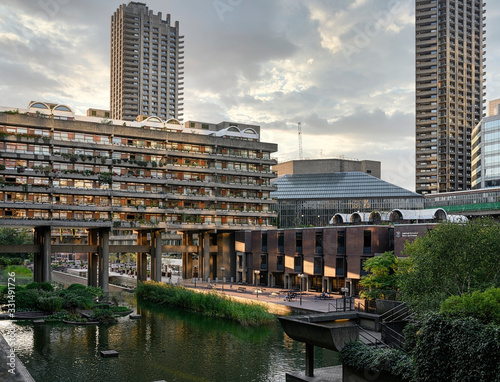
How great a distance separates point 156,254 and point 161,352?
5417 centimetres

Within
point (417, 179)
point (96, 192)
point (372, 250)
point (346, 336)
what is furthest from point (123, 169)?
Answer: point (417, 179)

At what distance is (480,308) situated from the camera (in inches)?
1056

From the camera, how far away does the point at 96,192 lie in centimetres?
9006

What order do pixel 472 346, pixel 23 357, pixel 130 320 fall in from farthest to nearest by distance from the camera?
pixel 130 320
pixel 23 357
pixel 472 346

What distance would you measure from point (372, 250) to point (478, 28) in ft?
526

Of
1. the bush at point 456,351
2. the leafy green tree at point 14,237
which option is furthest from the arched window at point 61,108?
the bush at point 456,351

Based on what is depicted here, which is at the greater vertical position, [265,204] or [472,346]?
[265,204]

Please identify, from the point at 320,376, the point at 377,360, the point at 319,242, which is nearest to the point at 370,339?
the point at 320,376

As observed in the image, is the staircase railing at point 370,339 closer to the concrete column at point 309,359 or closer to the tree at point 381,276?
the concrete column at point 309,359

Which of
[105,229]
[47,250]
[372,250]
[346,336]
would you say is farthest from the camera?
[105,229]

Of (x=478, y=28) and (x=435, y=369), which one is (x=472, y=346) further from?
(x=478, y=28)

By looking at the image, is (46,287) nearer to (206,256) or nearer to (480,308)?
(206,256)

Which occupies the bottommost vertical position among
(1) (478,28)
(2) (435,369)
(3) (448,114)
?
(2) (435,369)

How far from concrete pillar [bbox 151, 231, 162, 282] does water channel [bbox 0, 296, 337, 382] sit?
3633cm
